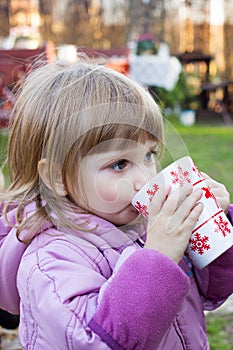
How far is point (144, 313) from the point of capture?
1.04 m

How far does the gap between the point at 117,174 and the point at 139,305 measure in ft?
0.88

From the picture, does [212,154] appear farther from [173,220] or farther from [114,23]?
[114,23]

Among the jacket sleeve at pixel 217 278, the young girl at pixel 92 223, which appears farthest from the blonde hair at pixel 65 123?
the jacket sleeve at pixel 217 278

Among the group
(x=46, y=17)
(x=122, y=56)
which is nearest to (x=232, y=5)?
(x=46, y=17)

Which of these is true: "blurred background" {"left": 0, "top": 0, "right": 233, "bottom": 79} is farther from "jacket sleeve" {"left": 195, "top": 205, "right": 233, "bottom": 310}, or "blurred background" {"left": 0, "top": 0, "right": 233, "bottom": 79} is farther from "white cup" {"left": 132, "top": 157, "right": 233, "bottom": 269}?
"white cup" {"left": 132, "top": 157, "right": 233, "bottom": 269}

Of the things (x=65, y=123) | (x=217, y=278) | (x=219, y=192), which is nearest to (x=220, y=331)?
(x=217, y=278)

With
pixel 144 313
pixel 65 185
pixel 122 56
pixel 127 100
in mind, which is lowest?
pixel 122 56

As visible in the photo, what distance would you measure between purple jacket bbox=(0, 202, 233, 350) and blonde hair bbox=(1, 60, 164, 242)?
8cm

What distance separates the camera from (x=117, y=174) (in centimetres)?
116

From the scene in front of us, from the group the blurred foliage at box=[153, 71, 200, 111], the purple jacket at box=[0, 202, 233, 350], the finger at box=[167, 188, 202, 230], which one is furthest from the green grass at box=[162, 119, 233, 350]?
the blurred foliage at box=[153, 71, 200, 111]

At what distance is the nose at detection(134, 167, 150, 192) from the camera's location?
1157 mm

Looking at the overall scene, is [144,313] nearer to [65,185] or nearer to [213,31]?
[65,185]

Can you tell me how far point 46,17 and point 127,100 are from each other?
14.6 metres

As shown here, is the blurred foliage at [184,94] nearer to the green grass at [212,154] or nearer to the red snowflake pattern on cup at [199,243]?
the green grass at [212,154]
